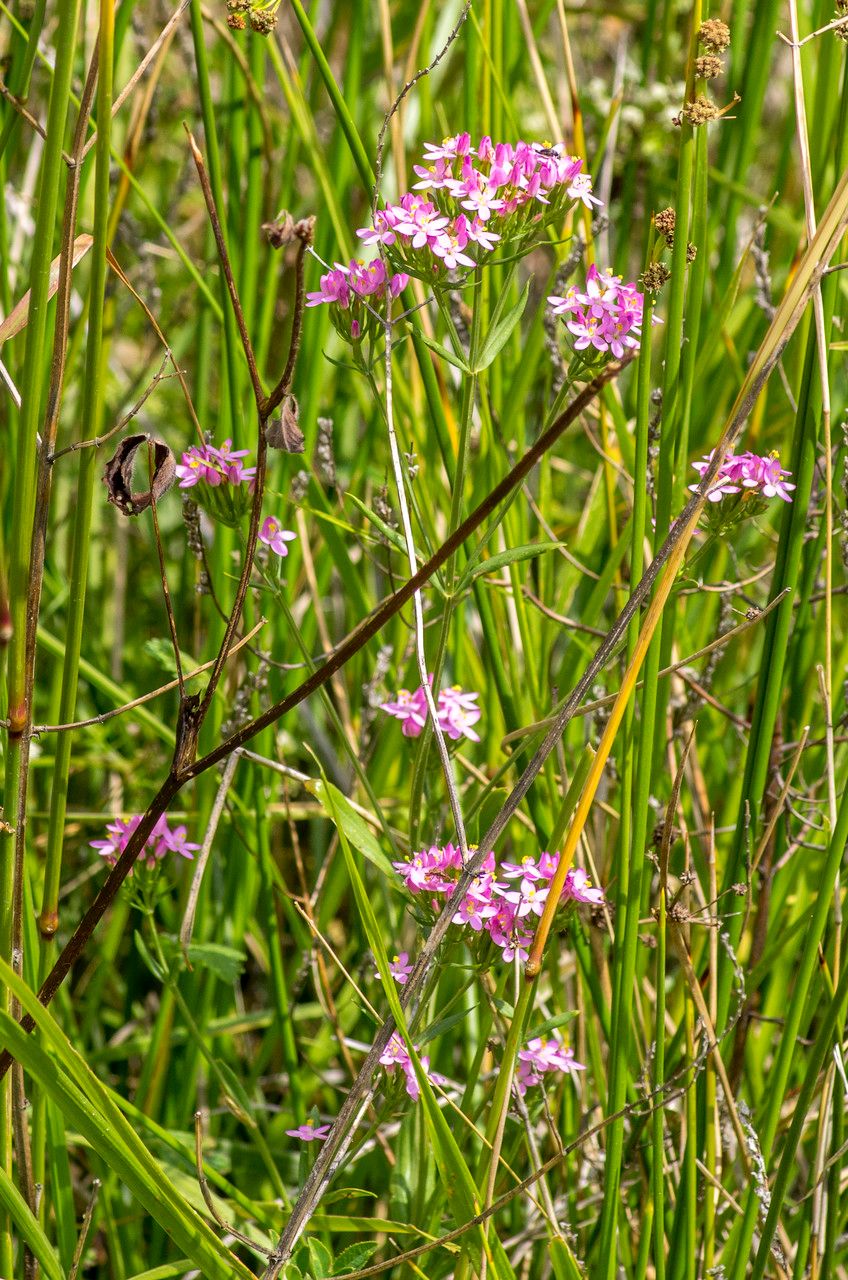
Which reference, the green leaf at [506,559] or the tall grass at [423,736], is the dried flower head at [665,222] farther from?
the green leaf at [506,559]

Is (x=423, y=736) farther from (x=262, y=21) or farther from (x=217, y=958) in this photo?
(x=262, y=21)

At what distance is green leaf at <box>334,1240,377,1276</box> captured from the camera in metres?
0.98

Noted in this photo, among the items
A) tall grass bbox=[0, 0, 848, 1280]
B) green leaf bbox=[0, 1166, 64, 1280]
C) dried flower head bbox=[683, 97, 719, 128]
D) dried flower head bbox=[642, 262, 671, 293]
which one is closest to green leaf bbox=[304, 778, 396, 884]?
tall grass bbox=[0, 0, 848, 1280]

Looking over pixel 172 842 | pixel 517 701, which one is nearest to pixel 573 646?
pixel 517 701

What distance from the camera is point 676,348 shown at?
3.25 feet

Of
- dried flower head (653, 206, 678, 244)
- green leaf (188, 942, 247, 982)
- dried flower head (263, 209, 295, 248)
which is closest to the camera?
dried flower head (263, 209, 295, 248)

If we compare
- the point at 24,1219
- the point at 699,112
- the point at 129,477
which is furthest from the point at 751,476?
the point at 24,1219

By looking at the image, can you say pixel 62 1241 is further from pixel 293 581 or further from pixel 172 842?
pixel 293 581

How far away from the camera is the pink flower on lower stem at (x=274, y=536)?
1.13 meters

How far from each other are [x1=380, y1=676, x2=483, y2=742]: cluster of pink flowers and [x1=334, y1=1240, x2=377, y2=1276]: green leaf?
447mm

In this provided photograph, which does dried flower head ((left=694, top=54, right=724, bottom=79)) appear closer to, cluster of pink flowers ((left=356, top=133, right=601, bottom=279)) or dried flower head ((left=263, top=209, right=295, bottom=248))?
cluster of pink flowers ((left=356, top=133, right=601, bottom=279))

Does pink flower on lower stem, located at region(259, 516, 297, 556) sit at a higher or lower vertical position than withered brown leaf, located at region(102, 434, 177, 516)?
lower

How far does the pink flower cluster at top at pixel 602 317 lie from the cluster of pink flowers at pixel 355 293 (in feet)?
0.49

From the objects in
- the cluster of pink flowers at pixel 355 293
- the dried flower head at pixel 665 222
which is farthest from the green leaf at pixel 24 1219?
the dried flower head at pixel 665 222
